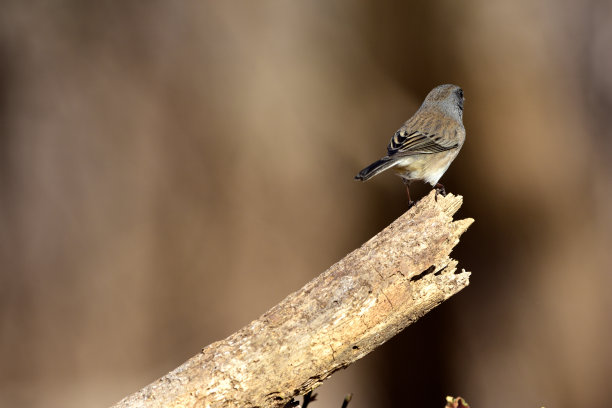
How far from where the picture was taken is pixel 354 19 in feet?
14.1

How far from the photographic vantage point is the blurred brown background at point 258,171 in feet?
13.6

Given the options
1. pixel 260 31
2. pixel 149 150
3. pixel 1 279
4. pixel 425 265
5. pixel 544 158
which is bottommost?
pixel 425 265

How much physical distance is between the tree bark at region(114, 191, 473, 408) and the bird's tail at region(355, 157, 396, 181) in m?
0.56

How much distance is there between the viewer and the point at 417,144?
2.98 m

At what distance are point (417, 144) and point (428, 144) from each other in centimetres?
7

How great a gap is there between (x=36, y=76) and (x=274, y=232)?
182 centimetres

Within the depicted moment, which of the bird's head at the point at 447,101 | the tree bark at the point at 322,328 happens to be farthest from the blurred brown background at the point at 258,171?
the tree bark at the point at 322,328

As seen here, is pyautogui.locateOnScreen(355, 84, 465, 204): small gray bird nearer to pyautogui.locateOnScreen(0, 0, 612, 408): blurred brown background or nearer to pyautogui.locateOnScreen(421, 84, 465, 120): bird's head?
pyautogui.locateOnScreen(421, 84, 465, 120): bird's head

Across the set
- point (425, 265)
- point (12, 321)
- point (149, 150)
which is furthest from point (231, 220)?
point (425, 265)

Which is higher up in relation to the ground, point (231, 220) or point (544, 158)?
point (231, 220)

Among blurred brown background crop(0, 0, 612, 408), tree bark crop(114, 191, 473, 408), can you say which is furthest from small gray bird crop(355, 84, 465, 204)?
blurred brown background crop(0, 0, 612, 408)

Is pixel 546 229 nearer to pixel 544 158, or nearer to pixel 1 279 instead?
pixel 544 158

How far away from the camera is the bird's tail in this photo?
263 centimetres

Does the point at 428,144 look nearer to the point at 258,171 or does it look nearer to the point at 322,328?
the point at 322,328
